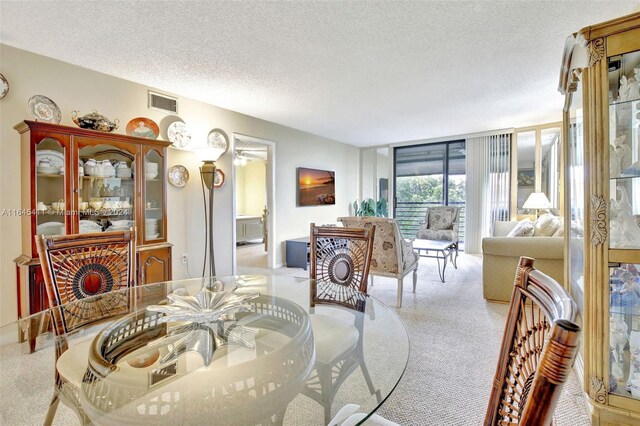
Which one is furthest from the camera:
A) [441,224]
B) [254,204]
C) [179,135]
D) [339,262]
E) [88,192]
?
[254,204]

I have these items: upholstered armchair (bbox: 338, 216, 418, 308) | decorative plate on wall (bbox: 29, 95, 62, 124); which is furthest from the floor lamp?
upholstered armchair (bbox: 338, 216, 418, 308)

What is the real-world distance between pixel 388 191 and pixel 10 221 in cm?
639

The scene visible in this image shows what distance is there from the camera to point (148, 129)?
3320mm

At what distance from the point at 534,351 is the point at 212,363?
3.24 feet

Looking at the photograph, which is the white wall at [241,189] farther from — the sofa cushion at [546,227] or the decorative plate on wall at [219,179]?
the sofa cushion at [546,227]

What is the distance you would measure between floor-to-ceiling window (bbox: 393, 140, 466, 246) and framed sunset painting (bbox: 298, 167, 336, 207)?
1.67 meters

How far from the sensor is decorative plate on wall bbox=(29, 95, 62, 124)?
2578mm

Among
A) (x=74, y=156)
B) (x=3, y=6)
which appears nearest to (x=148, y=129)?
(x=74, y=156)

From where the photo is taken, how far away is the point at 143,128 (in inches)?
129

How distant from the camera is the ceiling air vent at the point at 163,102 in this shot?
3.42 meters

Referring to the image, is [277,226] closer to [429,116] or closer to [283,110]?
[283,110]

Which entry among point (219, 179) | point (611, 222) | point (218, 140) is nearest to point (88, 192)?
point (219, 179)

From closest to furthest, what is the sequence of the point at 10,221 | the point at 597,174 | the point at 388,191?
the point at 597,174 → the point at 10,221 → the point at 388,191

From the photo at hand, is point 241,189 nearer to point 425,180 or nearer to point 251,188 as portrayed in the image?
point 251,188
